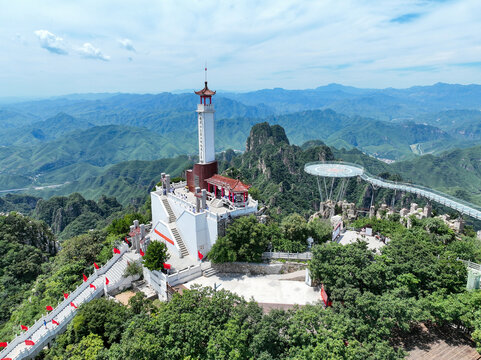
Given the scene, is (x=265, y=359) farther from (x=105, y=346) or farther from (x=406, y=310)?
(x=105, y=346)

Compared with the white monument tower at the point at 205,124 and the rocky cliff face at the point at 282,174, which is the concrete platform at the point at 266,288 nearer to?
the white monument tower at the point at 205,124

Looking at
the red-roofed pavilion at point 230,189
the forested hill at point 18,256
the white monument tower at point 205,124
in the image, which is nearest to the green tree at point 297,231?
the red-roofed pavilion at point 230,189

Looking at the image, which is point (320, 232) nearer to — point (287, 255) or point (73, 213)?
point (287, 255)

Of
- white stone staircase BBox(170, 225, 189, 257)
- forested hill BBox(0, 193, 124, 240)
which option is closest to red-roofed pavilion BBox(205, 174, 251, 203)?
white stone staircase BBox(170, 225, 189, 257)

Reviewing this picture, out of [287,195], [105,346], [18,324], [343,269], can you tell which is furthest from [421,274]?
[287,195]

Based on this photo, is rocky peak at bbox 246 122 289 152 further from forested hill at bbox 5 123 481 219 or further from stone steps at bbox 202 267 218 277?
stone steps at bbox 202 267 218 277

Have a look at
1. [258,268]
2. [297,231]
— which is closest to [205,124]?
[297,231]
